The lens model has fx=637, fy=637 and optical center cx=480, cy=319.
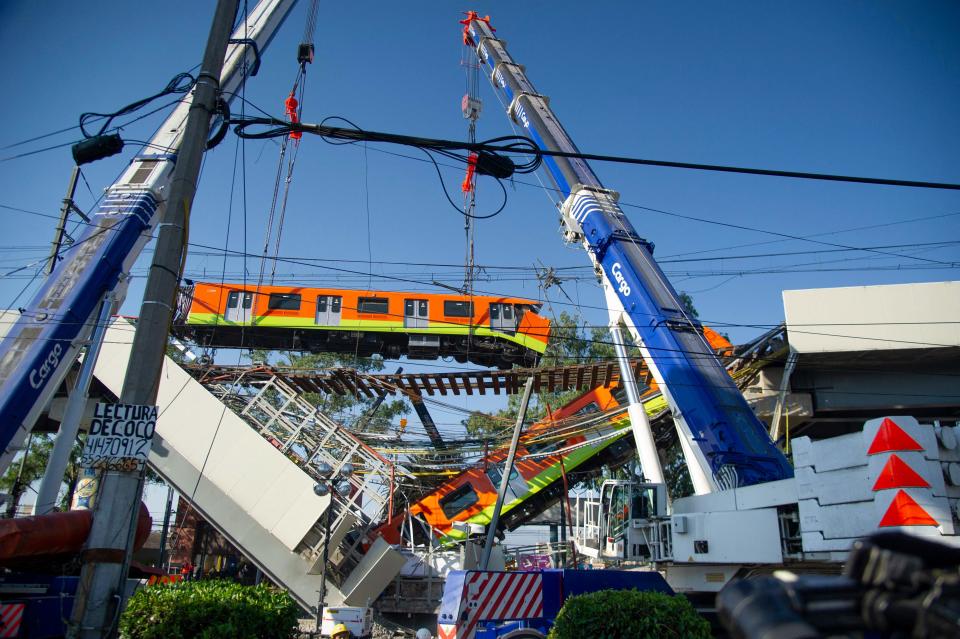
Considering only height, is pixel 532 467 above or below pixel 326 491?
above

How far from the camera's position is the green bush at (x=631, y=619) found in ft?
23.5

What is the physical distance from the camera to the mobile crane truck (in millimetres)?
7383

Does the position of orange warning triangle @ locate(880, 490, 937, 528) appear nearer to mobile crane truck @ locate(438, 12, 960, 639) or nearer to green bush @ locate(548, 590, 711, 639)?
mobile crane truck @ locate(438, 12, 960, 639)

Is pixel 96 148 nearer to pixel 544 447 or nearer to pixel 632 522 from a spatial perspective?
pixel 632 522

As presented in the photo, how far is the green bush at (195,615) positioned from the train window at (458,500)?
15.8 metres

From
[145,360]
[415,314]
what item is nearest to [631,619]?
[145,360]

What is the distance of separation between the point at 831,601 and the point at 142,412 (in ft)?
21.6

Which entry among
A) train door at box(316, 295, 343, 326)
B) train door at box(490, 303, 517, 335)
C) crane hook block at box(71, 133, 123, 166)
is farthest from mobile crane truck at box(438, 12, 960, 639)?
train door at box(316, 295, 343, 326)

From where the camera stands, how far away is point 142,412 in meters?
6.82

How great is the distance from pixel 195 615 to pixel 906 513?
25.3ft

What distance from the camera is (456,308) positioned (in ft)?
97.0

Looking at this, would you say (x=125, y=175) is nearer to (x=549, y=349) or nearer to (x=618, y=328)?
(x=618, y=328)

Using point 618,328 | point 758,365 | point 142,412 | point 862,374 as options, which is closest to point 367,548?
point 618,328

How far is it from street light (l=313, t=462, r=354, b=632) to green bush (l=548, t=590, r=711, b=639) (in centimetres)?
825
